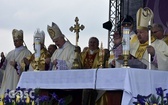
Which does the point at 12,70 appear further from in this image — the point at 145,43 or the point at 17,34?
the point at 145,43

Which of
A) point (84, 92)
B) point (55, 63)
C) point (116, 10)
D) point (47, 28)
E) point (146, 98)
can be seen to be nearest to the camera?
point (146, 98)

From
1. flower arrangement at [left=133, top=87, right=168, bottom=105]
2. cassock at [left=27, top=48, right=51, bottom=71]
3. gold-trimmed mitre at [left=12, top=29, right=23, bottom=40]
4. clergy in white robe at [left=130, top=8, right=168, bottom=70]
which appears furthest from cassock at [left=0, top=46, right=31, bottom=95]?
flower arrangement at [left=133, top=87, right=168, bottom=105]

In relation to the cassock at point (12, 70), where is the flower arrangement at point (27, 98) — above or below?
below

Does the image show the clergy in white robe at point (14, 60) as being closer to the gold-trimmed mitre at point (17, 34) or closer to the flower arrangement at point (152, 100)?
the gold-trimmed mitre at point (17, 34)

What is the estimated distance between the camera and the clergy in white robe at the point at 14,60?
1011 centimetres

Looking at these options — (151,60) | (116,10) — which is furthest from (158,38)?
(116,10)

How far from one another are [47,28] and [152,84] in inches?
121

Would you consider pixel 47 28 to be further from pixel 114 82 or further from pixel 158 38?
pixel 114 82

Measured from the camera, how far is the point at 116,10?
13.9 metres

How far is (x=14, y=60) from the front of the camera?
9.95 meters

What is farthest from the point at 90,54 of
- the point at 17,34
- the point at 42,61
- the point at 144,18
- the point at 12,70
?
the point at 12,70

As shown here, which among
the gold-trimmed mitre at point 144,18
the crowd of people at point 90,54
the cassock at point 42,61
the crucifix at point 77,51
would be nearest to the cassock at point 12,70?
the crowd of people at point 90,54

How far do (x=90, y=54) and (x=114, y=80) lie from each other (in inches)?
82.3

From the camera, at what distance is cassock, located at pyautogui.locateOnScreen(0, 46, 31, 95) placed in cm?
1019
